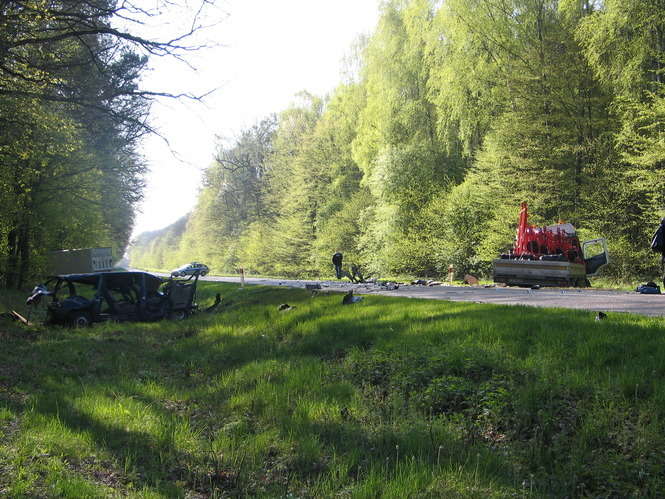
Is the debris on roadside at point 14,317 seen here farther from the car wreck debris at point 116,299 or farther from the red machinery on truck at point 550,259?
the red machinery on truck at point 550,259

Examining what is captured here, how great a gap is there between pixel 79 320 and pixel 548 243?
58.6ft

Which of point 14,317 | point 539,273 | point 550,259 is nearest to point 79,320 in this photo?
point 14,317

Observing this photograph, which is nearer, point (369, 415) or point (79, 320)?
point (369, 415)

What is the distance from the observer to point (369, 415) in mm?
6223

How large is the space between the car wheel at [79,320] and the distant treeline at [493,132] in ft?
17.9

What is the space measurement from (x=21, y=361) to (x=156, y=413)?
4204 mm

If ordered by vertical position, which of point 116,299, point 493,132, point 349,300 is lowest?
point 116,299

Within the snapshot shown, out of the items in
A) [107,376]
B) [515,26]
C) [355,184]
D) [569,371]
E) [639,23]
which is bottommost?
[107,376]

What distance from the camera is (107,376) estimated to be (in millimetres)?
8219

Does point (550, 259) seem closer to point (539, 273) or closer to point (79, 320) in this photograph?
point (539, 273)

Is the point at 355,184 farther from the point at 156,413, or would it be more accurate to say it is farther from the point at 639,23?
the point at 156,413

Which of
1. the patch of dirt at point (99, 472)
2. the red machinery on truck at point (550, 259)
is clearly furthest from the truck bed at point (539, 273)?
the patch of dirt at point (99, 472)

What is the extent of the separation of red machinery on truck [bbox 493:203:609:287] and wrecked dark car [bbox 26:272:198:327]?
41.1ft

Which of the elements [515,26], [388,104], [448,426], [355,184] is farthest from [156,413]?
[355,184]
